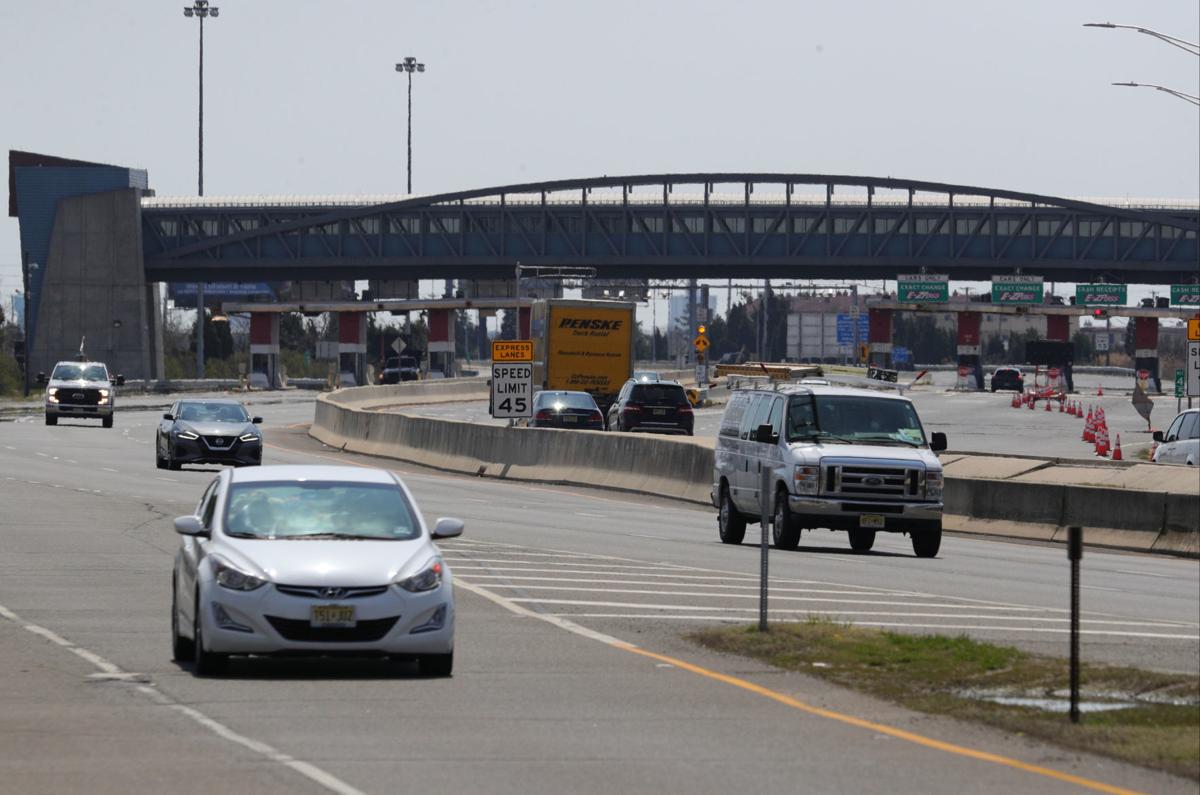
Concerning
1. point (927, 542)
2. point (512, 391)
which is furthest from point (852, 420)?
point (512, 391)

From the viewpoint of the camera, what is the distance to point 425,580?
1309cm

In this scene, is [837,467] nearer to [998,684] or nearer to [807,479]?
[807,479]

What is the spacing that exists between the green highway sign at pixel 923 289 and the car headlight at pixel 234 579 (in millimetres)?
110520

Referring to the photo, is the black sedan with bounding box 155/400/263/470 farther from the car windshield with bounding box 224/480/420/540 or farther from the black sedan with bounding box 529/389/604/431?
the car windshield with bounding box 224/480/420/540

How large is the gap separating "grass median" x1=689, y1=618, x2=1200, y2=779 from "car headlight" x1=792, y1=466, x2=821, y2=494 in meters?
8.05

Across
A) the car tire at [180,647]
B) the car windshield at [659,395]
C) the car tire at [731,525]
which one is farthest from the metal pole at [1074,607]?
the car windshield at [659,395]

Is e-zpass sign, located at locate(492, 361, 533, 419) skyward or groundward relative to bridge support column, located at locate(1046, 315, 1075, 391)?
groundward

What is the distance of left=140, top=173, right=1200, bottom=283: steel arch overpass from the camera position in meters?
121

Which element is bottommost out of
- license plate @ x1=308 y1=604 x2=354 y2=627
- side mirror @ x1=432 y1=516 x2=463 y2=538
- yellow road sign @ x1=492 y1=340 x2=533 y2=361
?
license plate @ x1=308 y1=604 x2=354 y2=627

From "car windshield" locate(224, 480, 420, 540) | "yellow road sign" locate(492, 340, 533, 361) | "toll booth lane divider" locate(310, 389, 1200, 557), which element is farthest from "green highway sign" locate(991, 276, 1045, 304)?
"car windshield" locate(224, 480, 420, 540)

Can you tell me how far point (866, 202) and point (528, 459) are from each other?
81402 mm

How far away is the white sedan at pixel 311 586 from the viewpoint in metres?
12.8

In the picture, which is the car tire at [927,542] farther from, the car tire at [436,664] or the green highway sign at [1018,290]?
the green highway sign at [1018,290]

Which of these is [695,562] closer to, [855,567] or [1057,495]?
[855,567]
